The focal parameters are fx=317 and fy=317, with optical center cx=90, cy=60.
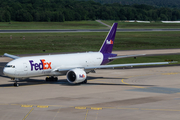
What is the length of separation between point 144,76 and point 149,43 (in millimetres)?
61364

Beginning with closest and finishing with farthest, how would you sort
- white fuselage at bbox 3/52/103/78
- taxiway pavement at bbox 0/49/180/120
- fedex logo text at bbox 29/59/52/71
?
1. taxiway pavement at bbox 0/49/180/120
2. white fuselage at bbox 3/52/103/78
3. fedex logo text at bbox 29/59/52/71

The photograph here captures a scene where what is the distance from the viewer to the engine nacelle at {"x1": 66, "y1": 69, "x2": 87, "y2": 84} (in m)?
43.4

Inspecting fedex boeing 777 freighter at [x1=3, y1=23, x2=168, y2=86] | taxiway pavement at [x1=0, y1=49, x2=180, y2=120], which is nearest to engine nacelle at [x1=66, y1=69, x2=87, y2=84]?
fedex boeing 777 freighter at [x1=3, y1=23, x2=168, y2=86]

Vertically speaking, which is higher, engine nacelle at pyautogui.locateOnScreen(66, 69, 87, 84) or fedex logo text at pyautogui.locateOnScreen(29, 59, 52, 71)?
fedex logo text at pyautogui.locateOnScreen(29, 59, 52, 71)

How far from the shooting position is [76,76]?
4325 centimetres

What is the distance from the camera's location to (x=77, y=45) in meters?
103

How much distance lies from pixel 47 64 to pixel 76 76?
4455mm

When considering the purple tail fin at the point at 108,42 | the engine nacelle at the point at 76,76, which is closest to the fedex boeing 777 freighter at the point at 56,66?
the engine nacelle at the point at 76,76

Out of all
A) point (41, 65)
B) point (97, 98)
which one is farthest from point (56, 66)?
point (97, 98)

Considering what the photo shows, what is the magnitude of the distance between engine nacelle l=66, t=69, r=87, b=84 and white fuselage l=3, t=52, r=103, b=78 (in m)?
1.81

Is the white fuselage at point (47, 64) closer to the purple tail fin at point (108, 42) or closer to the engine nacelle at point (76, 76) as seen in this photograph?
the engine nacelle at point (76, 76)

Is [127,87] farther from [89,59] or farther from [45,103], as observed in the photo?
[45,103]

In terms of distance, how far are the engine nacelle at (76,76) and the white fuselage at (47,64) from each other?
5.94 feet

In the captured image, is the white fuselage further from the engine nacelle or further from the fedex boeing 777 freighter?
the engine nacelle
